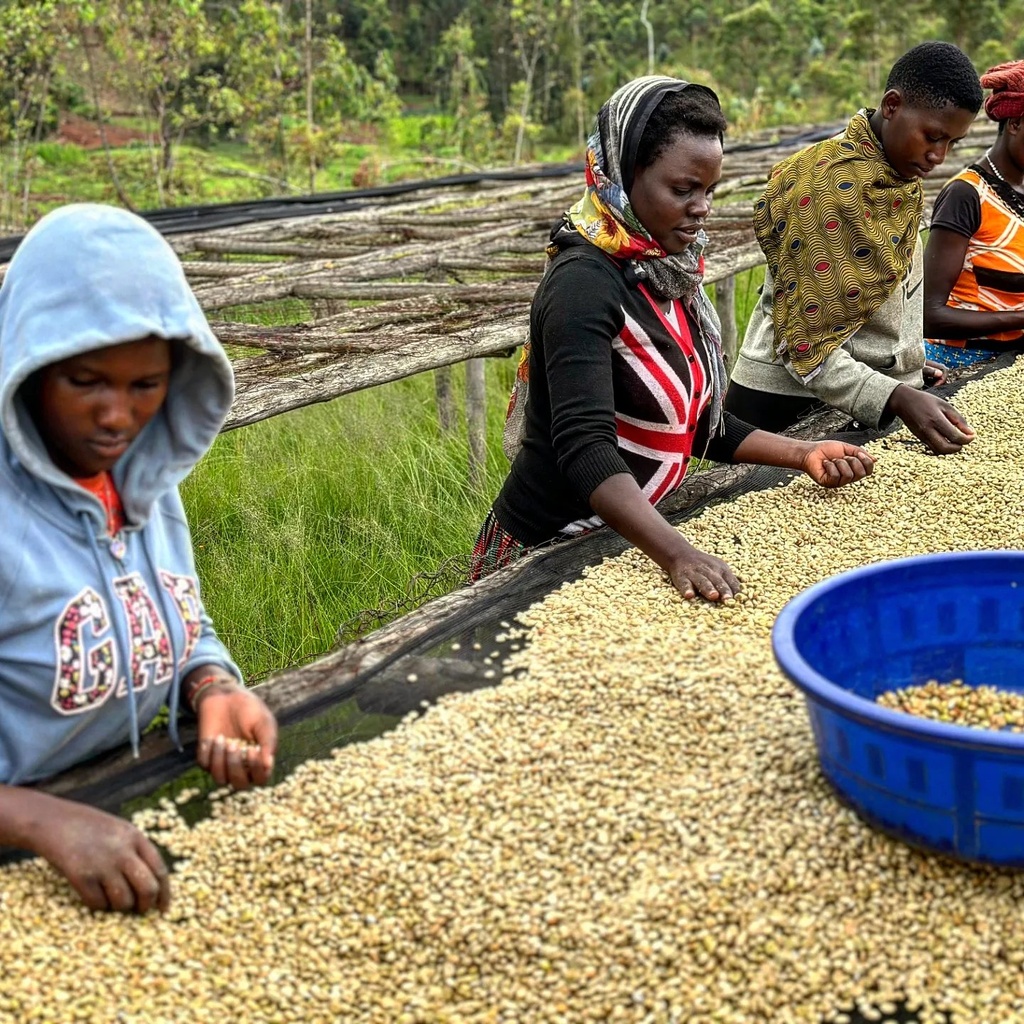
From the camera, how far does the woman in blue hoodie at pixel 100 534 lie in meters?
1.50

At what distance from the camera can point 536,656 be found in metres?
2.10

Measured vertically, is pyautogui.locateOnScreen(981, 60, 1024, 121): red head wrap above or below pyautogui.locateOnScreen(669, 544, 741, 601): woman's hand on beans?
above

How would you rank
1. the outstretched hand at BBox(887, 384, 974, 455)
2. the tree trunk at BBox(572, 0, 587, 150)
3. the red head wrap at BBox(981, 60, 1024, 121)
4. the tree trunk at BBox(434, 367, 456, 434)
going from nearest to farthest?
the outstretched hand at BBox(887, 384, 974, 455), the red head wrap at BBox(981, 60, 1024, 121), the tree trunk at BBox(434, 367, 456, 434), the tree trunk at BBox(572, 0, 587, 150)

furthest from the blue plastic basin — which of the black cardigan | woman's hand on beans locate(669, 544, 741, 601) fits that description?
the black cardigan

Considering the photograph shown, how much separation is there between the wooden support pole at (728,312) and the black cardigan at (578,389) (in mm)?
3539

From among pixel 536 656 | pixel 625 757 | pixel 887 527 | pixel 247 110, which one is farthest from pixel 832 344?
pixel 247 110

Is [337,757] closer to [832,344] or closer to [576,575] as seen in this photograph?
[576,575]

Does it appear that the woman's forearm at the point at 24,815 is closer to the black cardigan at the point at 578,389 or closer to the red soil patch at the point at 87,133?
the black cardigan at the point at 578,389

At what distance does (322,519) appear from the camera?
4.78m

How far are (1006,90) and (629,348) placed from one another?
6.66 feet

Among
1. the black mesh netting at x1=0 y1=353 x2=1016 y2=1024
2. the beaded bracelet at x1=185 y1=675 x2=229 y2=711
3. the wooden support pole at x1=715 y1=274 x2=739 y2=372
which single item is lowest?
the wooden support pole at x1=715 y1=274 x2=739 y2=372

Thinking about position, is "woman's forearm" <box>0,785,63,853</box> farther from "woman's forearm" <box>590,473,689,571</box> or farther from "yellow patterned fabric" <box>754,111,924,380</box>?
"yellow patterned fabric" <box>754,111,924,380</box>

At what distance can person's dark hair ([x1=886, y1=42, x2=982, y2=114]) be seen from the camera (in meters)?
2.98

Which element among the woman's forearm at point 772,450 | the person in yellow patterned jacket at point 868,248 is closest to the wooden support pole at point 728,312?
the person in yellow patterned jacket at point 868,248
